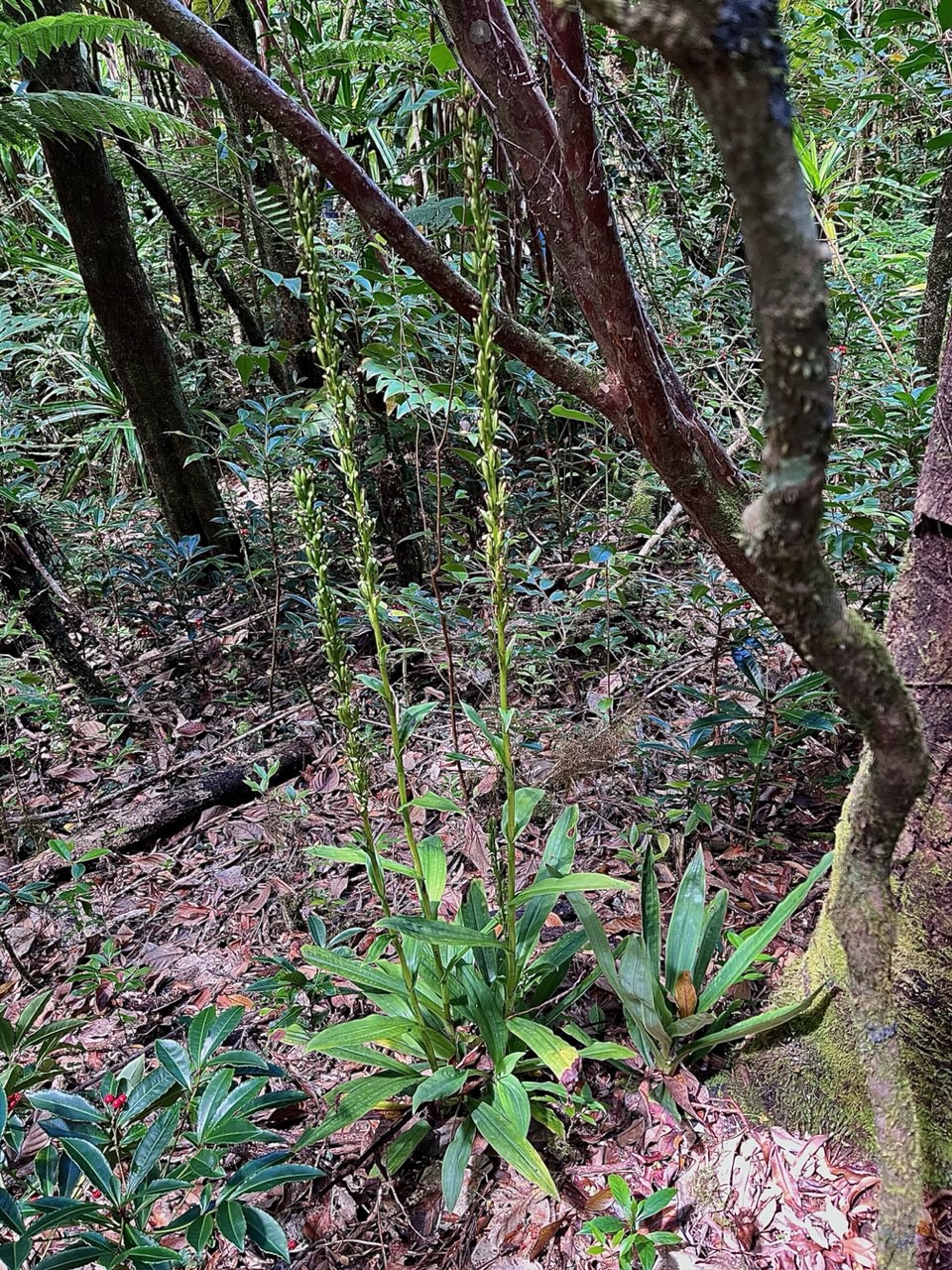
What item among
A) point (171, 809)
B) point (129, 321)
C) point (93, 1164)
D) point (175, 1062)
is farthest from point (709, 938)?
point (129, 321)

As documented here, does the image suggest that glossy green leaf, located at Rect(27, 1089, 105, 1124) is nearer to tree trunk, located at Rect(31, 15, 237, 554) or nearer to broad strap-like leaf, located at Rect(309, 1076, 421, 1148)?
broad strap-like leaf, located at Rect(309, 1076, 421, 1148)

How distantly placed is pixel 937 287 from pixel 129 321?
4.07 meters

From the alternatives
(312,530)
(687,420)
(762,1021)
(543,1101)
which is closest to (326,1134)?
(543,1101)

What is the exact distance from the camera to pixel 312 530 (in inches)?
53.5

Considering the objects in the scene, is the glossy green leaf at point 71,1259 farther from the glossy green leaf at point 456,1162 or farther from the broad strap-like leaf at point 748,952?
the broad strap-like leaf at point 748,952

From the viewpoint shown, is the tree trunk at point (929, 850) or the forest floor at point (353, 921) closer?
the tree trunk at point (929, 850)

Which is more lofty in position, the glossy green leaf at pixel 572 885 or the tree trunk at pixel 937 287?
the tree trunk at pixel 937 287

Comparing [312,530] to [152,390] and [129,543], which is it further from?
[129,543]

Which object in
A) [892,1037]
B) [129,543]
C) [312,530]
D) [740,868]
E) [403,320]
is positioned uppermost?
[403,320]

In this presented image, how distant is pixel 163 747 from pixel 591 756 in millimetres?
2079

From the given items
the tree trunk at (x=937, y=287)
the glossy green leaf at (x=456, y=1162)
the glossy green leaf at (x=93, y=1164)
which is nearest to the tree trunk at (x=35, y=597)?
the glossy green leaf at (x=93, y=1164)

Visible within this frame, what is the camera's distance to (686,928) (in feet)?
5.92

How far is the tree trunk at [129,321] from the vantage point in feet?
12.4

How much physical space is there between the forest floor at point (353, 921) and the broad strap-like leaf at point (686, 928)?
0.22 metres
